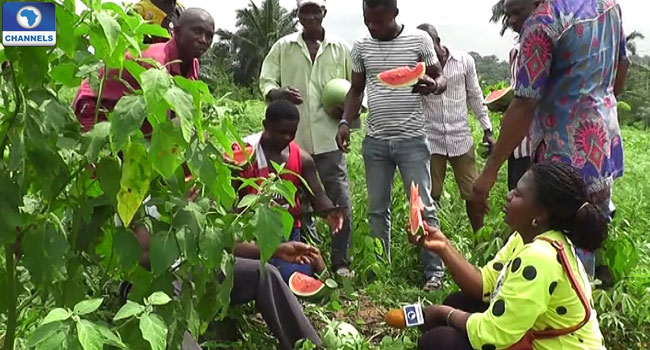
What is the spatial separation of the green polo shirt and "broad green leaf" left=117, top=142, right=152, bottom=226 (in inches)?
118

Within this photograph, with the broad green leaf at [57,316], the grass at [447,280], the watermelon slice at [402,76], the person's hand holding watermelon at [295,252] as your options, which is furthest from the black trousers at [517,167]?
the broad green leaf at [57,316]

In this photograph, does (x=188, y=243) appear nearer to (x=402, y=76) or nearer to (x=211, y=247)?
(x=211, y=247)

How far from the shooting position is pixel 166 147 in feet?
5.60

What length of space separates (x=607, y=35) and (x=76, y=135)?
214 centimetres

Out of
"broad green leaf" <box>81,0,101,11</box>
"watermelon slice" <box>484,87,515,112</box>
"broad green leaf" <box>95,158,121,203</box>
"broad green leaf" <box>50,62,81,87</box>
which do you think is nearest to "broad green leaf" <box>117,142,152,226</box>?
"broad green leaf" <box>95,158,121,203</box>

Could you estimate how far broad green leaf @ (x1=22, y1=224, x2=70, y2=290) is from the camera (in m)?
1.75

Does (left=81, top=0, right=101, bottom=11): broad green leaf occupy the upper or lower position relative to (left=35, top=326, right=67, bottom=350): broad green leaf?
upper

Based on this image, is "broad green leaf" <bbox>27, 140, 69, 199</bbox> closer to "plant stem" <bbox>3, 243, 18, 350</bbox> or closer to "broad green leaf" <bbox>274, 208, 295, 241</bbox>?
"plant stem" <bbox>3, 243, 18, 350</bbox>

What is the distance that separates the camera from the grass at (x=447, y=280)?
12.1 feet

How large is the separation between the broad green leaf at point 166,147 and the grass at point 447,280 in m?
1.74

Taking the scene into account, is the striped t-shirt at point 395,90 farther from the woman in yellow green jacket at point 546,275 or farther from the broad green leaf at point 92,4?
the broad green leaf at point 92,4

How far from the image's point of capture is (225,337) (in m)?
3.48

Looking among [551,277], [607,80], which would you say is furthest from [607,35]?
[551,277]

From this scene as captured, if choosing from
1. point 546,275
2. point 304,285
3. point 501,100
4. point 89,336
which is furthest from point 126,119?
point 501,100
